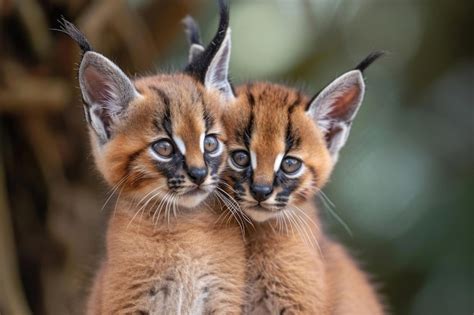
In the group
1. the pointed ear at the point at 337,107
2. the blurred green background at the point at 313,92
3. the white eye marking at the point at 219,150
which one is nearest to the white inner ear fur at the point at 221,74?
the white eye marking at the point at 219,150

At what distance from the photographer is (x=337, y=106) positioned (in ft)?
13.5

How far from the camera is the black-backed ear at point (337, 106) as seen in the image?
399cm

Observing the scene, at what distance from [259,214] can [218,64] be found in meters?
0.64

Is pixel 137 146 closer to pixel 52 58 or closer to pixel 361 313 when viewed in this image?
pixel 361 313

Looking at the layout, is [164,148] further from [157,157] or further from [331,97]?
[331,97]

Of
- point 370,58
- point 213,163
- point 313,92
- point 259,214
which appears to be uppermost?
point 370,58

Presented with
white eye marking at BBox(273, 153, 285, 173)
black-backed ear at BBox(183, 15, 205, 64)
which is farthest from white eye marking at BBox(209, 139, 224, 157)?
black-backed ear at BBox(183, 15, 205, 64)

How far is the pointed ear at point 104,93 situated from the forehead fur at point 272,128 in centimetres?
43

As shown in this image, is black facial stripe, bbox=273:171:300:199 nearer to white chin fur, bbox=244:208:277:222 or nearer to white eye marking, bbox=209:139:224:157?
white chin fur, bbox=244:208:277:222

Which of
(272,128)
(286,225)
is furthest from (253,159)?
(286,225)

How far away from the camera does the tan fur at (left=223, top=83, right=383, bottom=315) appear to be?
3.80 metres

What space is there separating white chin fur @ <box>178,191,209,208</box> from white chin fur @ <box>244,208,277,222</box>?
0.60 ft

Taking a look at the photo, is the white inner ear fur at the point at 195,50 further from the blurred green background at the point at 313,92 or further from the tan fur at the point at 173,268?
the blurred green background at the point at 313,92

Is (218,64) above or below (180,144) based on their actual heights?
above
